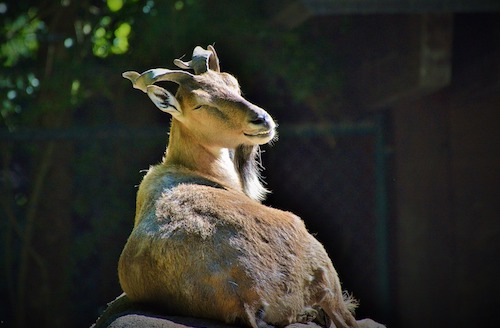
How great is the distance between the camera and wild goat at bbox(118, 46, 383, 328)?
3.28 metres

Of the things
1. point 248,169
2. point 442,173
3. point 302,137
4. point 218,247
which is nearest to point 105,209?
point 302,137

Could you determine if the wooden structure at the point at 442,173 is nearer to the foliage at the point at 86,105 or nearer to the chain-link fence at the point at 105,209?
the foliage at the point at 86,105

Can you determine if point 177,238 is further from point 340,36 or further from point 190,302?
point 340,36

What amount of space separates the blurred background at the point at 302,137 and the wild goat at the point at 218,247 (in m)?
2.96

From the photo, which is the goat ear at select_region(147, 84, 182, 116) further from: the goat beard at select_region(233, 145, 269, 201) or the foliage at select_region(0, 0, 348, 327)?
the foliage at select_region(0, 0, 348, 327)

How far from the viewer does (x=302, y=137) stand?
7543 mm

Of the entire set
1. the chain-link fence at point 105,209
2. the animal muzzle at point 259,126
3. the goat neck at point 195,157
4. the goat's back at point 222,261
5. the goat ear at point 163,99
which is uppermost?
the goat ear at point 163,99

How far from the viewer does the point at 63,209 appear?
7.20 metres

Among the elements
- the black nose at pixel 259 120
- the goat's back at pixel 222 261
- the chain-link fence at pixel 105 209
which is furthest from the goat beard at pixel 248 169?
the chain-link fence at pixel 105 209

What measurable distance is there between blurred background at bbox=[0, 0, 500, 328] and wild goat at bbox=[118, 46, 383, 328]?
296cm

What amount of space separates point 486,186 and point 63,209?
3607 millimetres

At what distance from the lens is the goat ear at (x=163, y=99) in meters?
3.90

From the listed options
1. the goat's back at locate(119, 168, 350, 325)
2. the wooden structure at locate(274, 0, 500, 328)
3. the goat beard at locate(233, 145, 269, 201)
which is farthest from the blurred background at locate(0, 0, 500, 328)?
the goat's back at locate(119, 168, 350, 325)

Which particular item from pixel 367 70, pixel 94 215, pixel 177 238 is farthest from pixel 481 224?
pixel 177 238
